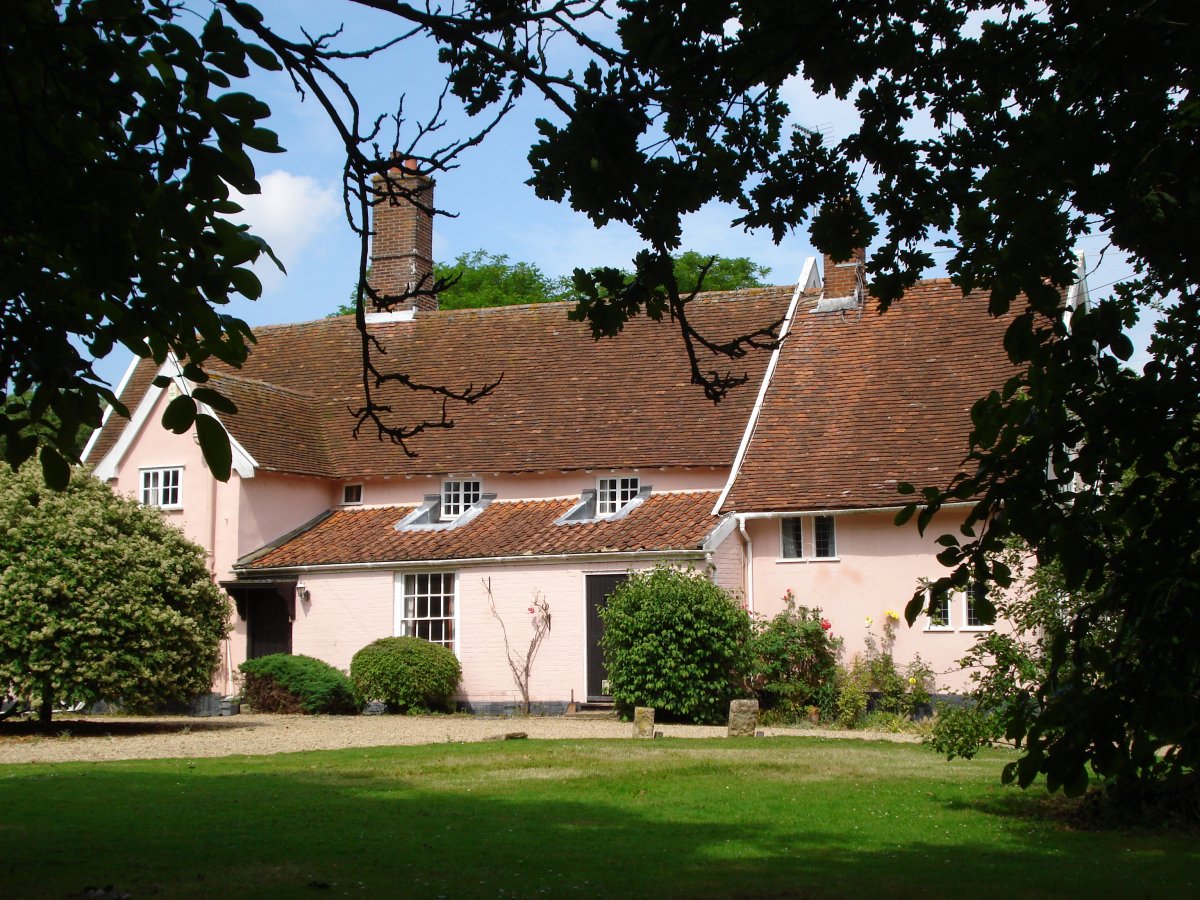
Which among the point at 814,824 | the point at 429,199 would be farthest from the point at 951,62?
the point at 429,199

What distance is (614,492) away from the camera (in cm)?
2742

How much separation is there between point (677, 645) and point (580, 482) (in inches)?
235

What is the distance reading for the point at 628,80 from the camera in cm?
668

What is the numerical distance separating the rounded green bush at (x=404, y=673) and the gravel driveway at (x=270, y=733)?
0.48 metres

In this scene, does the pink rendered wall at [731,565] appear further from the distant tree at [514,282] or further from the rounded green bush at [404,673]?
the distant tree at [514,282]

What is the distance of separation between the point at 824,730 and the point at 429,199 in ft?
57.1

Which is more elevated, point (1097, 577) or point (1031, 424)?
point (1031, 424)

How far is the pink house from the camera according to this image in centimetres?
2448

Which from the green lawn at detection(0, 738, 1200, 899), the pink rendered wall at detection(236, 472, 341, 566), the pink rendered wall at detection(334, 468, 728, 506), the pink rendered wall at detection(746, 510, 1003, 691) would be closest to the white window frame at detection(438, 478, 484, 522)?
the pink rendered wall at detection(334, 468, 728, 506)

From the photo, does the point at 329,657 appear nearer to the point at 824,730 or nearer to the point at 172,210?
the point at 824,730

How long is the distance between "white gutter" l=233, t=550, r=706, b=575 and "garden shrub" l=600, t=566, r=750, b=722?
1.07 meters

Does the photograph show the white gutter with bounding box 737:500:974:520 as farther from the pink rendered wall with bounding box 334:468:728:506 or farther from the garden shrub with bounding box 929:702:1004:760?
the garden shrub with bounding box 929:702:1004:760

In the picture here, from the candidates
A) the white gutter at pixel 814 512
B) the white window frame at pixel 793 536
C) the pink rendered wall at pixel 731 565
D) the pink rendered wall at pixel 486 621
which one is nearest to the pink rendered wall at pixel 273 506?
the pink rendered wall at pixel 486 621

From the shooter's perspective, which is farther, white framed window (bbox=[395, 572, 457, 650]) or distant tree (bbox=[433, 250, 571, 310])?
distant tree (bbox=[433, 250, 571, 310])
